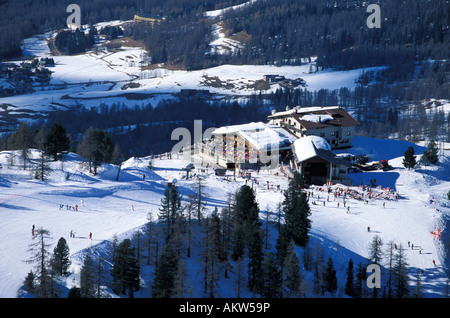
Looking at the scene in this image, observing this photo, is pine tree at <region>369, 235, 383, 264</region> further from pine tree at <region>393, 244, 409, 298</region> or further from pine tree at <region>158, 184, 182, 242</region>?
pine tree at <region>158, 184, 182, 242</region>

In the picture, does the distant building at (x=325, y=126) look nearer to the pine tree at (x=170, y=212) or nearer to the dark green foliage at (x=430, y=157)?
the dark green foliage at (x=430, y=157)

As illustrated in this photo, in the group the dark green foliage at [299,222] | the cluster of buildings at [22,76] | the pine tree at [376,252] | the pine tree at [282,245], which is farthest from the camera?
the cluster of buildings at [22,76]

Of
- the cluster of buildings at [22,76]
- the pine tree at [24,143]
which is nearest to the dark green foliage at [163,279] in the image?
the pine tree at [24,143]

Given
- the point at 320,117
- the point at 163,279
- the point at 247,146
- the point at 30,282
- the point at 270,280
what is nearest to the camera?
the point at 30,282

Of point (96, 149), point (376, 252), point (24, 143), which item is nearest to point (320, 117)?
point (96, 149)

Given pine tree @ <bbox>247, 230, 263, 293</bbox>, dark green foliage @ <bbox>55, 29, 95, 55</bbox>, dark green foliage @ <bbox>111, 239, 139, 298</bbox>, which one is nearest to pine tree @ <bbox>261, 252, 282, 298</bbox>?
pine tree @ <bbox>247, 230, 263, 293</bbox>

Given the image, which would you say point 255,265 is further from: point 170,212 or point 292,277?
point 170,212
